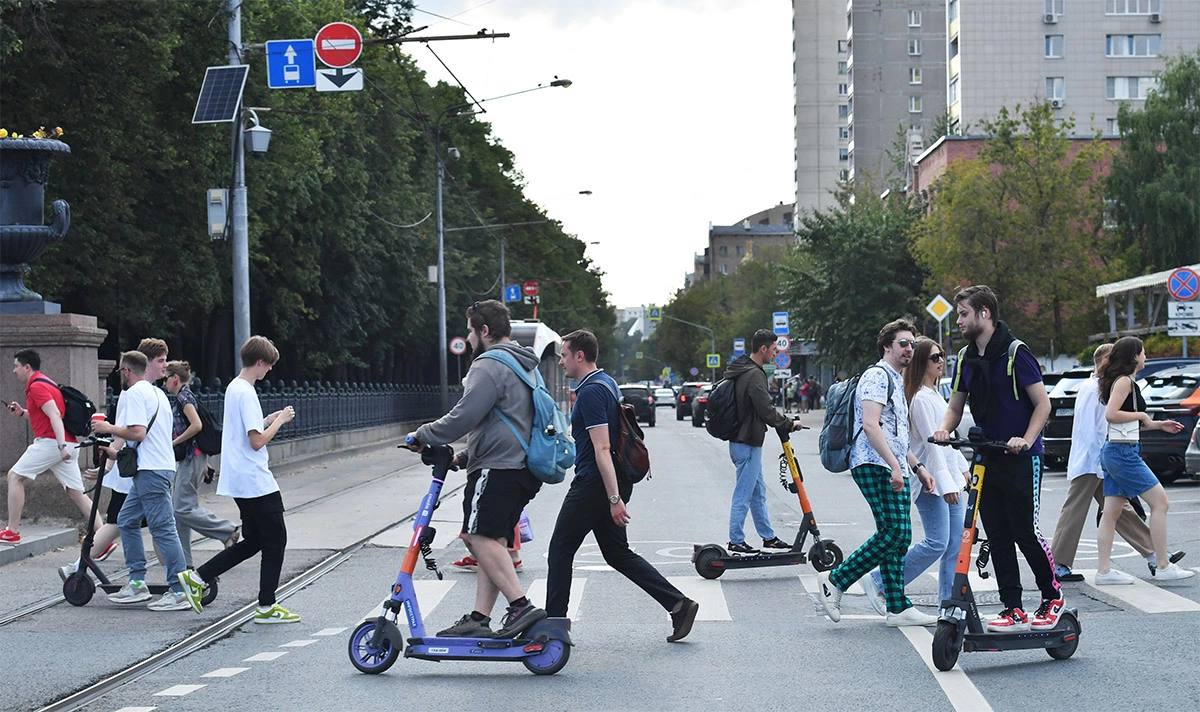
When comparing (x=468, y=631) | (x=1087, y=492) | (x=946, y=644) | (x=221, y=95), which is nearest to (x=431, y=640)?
(x=468, y=631)

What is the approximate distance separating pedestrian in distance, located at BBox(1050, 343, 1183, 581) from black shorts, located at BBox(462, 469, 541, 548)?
195 inches

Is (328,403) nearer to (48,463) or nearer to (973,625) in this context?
(48,463)

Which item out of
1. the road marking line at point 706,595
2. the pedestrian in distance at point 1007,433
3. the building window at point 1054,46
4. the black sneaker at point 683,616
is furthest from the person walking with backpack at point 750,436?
the building window at point 1054,46

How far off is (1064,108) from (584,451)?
80651 millimetres

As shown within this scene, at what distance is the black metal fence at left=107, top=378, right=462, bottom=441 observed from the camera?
25452mm

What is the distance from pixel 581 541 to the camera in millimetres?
8836

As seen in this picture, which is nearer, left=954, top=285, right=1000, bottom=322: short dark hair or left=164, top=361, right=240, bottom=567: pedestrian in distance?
left=954, top=285, right=1000, bottom=322: short dark hair

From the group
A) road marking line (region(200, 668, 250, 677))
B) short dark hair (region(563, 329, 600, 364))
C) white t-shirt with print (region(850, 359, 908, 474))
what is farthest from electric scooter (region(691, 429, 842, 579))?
road marking line (region(200, 668, 250, 677))

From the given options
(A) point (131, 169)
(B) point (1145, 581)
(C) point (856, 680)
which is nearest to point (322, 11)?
(A) point (131, 169)

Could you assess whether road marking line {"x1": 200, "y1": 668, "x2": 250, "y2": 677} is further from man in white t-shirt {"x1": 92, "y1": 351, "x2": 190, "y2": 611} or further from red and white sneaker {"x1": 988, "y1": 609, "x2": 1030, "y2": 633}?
red and white sneaker {"x1": 988, "y1": 609, "x2": 1030, "y2": 633}

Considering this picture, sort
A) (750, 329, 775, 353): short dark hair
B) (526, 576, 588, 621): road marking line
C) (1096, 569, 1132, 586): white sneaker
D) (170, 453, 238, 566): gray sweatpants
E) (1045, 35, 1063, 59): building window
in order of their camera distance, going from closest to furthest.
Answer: (526, 576, 588, 621): road marking line < (1096, 569, 1132, 586): white sneaker < (170, 453, 238, 566): gray sweatpants < (750, 329, 775, 353): short dark hair < (1045, 35, 1063, 59): building window

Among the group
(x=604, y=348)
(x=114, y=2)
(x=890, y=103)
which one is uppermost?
(x=890, y=103)

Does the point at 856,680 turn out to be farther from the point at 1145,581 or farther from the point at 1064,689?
the point at 1145,581

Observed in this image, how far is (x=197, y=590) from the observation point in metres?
10.5
